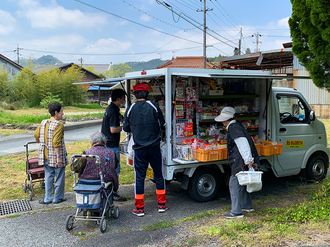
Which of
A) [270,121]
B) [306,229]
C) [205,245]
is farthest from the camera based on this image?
[270,121]

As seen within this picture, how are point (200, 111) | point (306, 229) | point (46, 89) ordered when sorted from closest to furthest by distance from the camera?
point (306, 229), point (200, 111), point (46, 89)

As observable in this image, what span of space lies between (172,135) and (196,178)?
0.84 metres

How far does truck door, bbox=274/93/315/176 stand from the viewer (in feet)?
19.8

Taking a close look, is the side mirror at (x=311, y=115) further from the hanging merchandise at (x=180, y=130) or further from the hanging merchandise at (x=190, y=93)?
the hanging merchandise at (x=180, y=130)

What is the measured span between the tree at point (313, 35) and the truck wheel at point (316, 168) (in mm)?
2021

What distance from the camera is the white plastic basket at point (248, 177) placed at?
4.39 meters

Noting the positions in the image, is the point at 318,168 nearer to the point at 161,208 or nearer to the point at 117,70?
the point at 161,208

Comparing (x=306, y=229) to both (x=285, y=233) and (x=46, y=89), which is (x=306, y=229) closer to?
(x=285, y=233)

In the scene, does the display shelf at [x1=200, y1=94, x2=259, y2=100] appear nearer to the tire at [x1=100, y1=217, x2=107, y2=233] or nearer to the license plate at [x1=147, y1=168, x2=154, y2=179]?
the license plate at [x1=147, y1=168, x2=154, y2=179]

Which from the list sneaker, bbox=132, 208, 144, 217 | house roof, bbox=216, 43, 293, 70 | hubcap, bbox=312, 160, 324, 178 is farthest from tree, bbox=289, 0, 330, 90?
house roof, bbox=216, 43, 293, 70

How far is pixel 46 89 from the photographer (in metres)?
28.9

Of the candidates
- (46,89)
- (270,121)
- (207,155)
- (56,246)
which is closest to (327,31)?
(270,121)

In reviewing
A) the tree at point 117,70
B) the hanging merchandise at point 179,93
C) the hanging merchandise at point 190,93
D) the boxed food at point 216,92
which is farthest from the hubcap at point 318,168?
the tree at point 117,70

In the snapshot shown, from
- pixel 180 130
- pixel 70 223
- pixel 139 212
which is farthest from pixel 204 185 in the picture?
pixel 70 223
